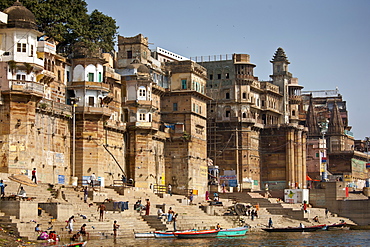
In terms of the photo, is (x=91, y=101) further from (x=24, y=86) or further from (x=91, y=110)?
(x=24, y=86)

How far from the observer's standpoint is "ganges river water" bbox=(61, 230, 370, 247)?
44.0 meters

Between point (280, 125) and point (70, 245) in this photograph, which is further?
point (280, 125)

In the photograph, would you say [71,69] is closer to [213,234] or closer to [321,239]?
[213,234]

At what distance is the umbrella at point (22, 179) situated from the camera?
47.3 m

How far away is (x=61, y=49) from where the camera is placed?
63156 mm

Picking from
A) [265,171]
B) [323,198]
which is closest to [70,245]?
[323,198]

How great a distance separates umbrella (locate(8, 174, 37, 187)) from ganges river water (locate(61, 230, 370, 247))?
6445 millimetres

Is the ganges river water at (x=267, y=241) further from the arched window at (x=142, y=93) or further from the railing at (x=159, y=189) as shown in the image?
the arched window at (x=142, y=93)

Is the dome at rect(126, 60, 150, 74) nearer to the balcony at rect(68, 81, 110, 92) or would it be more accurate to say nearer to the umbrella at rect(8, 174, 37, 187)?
the balcony at rect(68, 81, 110, 92)

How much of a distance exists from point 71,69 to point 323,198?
30.7m

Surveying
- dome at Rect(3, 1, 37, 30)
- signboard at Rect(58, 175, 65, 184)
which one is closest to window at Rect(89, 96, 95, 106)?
signboard at Rect(58, 175, 65, 184)

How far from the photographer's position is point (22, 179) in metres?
47.8

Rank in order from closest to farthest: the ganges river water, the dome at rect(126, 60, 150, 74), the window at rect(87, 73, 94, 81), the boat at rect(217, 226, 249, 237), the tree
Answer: the ganges river water < the boat at rect(217, 226, 249, 237) < the window at rect(87, 73, 94, 81) < the tree < the dome at rect(126, 60, 150, 74)

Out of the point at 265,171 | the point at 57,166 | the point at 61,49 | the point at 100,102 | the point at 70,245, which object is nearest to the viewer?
the point at 70,245
